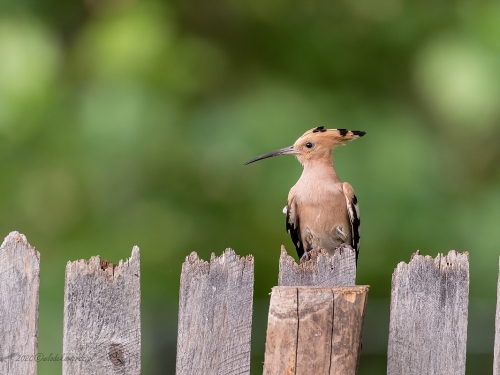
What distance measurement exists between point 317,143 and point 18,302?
272 centimetres

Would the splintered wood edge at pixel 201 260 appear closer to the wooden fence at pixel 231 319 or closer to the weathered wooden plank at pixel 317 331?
the wooden fence at pixel 231 319

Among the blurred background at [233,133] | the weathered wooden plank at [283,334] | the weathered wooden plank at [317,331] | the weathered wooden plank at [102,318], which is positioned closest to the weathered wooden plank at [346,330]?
the weathered wooden plank at [317,331]

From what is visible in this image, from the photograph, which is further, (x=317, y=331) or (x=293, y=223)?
(x=293, y=223)

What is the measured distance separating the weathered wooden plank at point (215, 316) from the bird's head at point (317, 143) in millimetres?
2167

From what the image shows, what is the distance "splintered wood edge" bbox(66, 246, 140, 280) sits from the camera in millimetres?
2812

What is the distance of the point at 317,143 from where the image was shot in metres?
5.10

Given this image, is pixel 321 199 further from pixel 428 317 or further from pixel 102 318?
pixel 102 318

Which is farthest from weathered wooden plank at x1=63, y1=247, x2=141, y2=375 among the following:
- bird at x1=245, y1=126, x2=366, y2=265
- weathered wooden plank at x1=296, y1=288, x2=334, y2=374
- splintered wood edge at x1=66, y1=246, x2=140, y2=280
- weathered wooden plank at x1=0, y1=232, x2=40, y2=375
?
bird at x1=245, y1=126, x2=366, y2=265

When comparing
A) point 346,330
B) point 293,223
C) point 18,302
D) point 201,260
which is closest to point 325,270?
point 346,330

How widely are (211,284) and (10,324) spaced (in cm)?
73

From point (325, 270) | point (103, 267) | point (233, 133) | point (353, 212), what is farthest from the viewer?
point (233, 133)

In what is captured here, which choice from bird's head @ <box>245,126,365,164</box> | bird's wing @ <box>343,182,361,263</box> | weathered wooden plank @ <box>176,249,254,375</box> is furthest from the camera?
bird's head @ <box>245,126,365,164</box>

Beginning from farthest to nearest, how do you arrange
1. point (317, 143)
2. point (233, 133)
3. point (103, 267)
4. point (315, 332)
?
point (233, 133) → point (317, 143) → point (103, 267) → point (315, 332)

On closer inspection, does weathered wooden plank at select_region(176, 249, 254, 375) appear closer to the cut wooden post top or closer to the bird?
the cut wooden post top
